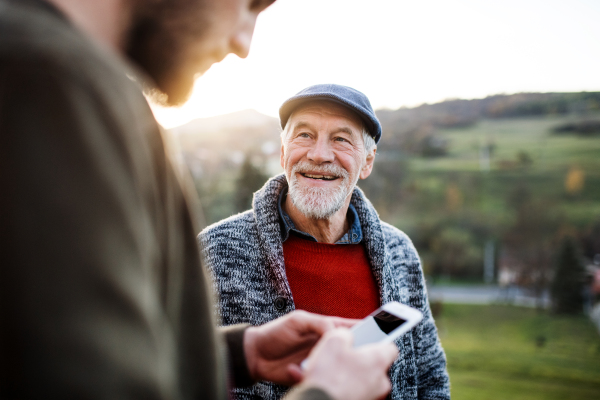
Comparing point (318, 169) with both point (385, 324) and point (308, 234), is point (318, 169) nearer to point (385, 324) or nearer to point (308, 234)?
point (308, 234)

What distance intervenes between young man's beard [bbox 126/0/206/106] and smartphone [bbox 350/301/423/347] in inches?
33.5

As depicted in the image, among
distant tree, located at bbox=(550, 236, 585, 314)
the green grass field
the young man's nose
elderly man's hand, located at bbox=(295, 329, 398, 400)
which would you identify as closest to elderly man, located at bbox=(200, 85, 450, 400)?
elderly man's hand, located at bbox=(295, 329, 398, 400)

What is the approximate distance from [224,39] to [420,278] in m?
1.97

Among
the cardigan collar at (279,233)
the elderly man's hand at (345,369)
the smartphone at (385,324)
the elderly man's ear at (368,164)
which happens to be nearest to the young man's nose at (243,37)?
the elderly man's hand at (345,369)

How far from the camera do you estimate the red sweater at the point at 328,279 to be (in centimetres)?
201

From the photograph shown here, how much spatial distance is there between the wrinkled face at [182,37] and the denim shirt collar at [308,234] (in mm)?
1458

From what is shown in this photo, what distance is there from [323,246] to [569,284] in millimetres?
16328

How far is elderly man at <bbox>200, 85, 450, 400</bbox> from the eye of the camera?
6.36 ft

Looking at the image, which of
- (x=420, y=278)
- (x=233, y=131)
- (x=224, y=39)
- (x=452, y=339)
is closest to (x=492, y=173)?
(x=452, y=339)

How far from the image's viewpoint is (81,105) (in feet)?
1.41

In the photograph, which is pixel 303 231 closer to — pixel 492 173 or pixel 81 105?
pixel 81 105

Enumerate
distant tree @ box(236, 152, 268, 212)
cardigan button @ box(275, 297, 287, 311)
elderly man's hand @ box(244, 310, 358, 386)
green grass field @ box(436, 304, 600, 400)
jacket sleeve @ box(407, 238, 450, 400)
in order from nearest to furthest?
elderly man's hand @ box(244, 310, 358, 386)
cardigan button @ box(275, 297, 287, 311)
jacket sleeve @ box(407, 238, 450, 400)
green grass field @ box(436, 304, 600, 400)
distant tree @ box(236, 152, 268, 212)

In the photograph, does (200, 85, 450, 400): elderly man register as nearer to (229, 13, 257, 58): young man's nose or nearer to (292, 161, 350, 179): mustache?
(292, 161, 350, 179): mustache

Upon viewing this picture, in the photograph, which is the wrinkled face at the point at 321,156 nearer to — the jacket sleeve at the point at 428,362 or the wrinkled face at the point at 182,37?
the jacket sleeve at the point at 428,362
